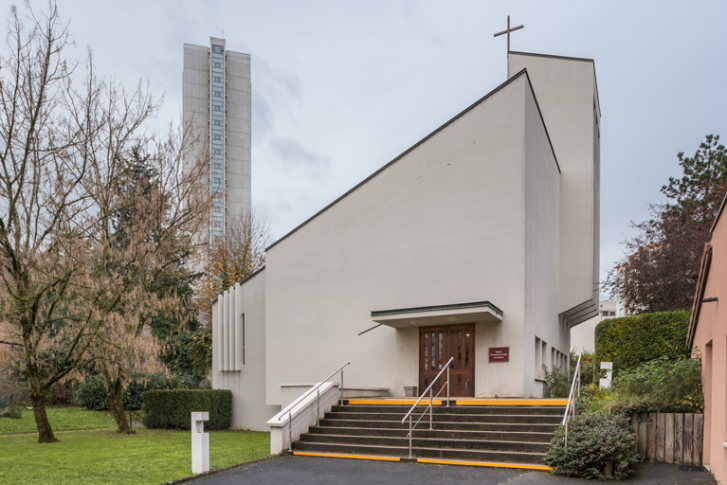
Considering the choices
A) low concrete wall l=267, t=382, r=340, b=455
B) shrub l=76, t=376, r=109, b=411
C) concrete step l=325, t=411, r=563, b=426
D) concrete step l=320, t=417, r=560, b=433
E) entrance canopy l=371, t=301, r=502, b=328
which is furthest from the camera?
shrub l=76, t=376, r=109, b=411

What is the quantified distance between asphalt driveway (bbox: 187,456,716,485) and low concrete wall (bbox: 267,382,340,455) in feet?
3.97

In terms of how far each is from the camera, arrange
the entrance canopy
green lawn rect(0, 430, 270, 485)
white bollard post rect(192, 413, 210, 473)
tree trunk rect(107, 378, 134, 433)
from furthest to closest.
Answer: tree trunk rect(107, 378, 134, 433), the entrance canopy, white bollard post rect(192, 413, 210, 473), green lawn rect(0, 430, 270, 485)

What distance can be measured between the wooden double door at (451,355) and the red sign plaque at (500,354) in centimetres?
56

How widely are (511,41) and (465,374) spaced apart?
1280cm

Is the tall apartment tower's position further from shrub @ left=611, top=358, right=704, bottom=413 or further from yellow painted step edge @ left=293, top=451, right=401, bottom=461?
shrub @ left=611, top=358, right=704, bottom=413

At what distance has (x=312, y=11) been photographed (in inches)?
526

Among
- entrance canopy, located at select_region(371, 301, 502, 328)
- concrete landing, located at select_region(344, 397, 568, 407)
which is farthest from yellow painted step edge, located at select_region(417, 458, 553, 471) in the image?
entrance canopy, located at select_region(371, 301, 502, 328)

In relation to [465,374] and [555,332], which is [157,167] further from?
[555,332]

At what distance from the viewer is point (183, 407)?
18.9 metres

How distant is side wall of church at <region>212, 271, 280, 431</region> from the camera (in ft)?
63.7

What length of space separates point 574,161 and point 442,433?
38.5ft

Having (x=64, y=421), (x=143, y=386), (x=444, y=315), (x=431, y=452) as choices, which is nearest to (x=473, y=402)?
(x=431, y=452)

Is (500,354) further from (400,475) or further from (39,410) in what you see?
(39,410)

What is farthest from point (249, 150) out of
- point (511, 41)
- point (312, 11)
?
point (312, 11)
